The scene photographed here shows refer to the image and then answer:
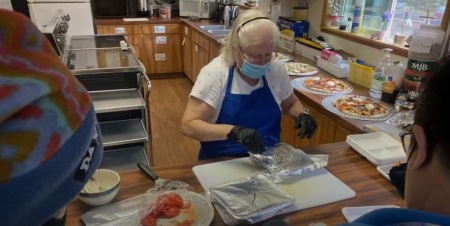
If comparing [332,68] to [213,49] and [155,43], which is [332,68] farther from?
[155,43]

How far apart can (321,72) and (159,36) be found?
278 centimetres

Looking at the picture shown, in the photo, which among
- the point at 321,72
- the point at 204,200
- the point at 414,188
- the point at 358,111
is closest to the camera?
the point at 414,188

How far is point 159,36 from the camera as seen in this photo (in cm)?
453

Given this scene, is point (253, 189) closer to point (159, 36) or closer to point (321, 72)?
point (321, 72)

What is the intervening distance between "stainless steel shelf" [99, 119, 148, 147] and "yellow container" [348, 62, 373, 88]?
142 centimetres

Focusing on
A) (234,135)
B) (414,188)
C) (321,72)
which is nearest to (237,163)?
(234,135)

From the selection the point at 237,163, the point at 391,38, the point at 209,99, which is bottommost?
the point at 237,163

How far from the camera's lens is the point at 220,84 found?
1462 mm

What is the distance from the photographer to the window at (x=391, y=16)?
6.43ft

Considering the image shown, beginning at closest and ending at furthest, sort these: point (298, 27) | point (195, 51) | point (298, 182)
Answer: point (298, 182)
point (298, 27)
point (195, 51)

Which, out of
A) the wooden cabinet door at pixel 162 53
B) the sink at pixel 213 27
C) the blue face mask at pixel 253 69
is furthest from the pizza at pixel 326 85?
the wooden cabinet door at pixel 162 53

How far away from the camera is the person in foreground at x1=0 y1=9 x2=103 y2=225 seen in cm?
31

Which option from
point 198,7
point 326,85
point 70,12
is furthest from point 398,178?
point 198,7

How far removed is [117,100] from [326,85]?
1321mm
